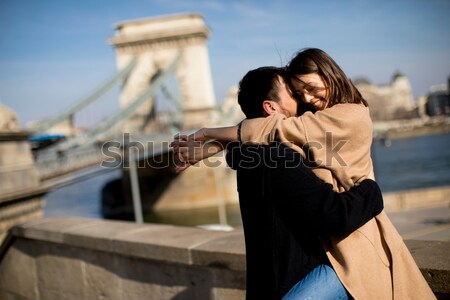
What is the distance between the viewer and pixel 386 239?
1200 millimetres

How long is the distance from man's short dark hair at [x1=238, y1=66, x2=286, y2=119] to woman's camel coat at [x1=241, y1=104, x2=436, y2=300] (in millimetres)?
120

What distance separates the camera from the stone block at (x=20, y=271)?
3.44 meters

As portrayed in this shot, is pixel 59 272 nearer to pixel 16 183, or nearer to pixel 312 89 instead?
pixel 312 89

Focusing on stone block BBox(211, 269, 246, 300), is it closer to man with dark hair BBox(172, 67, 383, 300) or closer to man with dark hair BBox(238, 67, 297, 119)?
man with dark hair BBox(172, 67, 383, 300)

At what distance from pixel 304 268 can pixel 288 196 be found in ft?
0.70

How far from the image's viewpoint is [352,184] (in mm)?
1194

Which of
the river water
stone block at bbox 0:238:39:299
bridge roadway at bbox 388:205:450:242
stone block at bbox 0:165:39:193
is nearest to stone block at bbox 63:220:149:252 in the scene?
stone block at bbox 0:238:39:299

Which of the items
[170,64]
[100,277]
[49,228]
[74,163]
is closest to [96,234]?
[100,277]

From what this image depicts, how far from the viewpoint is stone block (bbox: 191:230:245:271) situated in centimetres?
208

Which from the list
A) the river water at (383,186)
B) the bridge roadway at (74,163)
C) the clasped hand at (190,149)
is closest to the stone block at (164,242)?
the clasped hand at (190,149)

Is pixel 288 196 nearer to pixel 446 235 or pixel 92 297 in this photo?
pixel 446 235

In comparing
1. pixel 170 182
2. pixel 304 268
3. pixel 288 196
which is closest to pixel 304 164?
pixel 288 196

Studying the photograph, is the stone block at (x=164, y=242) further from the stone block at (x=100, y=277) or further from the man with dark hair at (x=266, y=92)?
the man with dark hair at (x=266, y=92)

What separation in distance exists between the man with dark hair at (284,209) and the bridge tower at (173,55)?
85.1 ft
